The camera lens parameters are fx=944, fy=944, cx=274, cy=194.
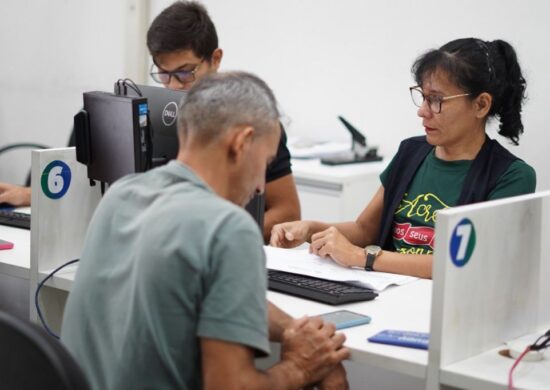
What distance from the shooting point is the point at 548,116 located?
3.82 meters

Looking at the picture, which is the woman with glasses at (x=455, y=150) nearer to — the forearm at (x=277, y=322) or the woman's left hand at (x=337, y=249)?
the woman's left hand at (x=337, y=249)

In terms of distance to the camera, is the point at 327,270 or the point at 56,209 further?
the point at 56,209

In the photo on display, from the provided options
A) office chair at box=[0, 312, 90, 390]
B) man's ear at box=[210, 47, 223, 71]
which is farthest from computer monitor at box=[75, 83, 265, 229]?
office chair at box=[0, 312, 90, 390]

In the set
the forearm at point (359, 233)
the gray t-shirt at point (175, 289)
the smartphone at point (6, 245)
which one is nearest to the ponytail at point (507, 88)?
the forearm at point (359, 233)

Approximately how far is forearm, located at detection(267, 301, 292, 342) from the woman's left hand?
536mm

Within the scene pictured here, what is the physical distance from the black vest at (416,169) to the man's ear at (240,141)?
110 centimetres

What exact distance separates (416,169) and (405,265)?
0.42m

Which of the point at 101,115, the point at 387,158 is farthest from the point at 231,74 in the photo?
the point at 387,158

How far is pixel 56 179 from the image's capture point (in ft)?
8.24

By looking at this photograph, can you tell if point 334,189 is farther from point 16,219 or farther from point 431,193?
point 16,219

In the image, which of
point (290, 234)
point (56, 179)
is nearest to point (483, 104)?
point (290, 234)

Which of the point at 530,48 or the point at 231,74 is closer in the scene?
the point at 231,74

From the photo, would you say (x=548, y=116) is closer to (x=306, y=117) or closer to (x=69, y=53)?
(x=306, y=117)

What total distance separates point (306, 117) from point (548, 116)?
1300mm
